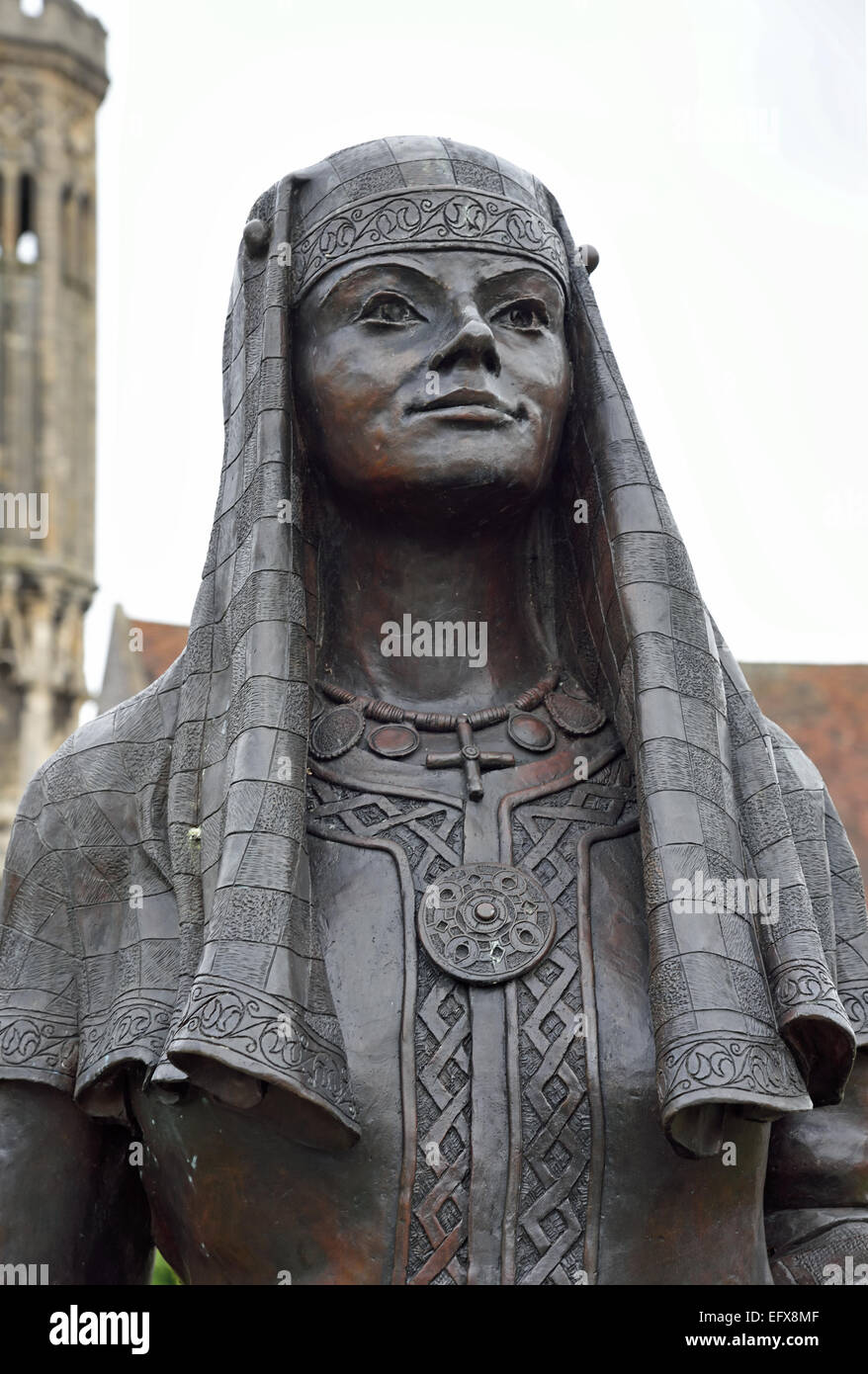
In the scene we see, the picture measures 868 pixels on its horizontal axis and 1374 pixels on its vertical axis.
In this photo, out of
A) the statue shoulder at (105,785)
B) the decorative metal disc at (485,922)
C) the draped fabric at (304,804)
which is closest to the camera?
the draped fabric at (304,804)

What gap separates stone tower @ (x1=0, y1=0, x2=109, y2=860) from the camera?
252 feet

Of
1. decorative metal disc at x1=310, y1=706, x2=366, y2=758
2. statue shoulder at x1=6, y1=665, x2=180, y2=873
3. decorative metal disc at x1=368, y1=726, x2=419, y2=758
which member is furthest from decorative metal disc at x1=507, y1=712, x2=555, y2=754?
statue shoulder at x1=6, y1=665, x2=180, y2=873

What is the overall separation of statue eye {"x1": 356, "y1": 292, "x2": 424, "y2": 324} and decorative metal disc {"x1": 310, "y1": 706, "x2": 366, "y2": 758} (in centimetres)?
103

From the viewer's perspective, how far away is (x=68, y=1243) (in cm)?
658

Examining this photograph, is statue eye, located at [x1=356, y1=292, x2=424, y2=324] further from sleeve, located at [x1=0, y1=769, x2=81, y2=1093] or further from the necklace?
sleeve, located at [x1=0, y1=769, x2=81, y2=1093]

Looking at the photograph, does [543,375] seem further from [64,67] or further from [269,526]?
[64,67]

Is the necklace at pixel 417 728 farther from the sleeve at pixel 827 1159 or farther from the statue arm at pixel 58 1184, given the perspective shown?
the statue arm at pixel 58 1184

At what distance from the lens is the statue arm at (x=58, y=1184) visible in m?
6.51

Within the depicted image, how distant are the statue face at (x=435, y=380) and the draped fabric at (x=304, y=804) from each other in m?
0.09

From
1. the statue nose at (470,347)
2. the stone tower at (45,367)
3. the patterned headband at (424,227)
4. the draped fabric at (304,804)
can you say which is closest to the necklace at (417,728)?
the draped fabric at (304,804)

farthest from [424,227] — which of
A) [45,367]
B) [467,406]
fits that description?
[45,367]

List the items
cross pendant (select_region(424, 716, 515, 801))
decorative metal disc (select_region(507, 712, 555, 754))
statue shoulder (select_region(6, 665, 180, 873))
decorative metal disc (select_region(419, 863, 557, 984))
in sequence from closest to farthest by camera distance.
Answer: decorative metal disc (select_region(419, 863, 557, 984)), cross pendant (select_region(424, 716, 515, 801)), decorative metal disc (select_region(507, 712, 555, 754)), statue shoulder (select_region(6, 665, 180, 873))
